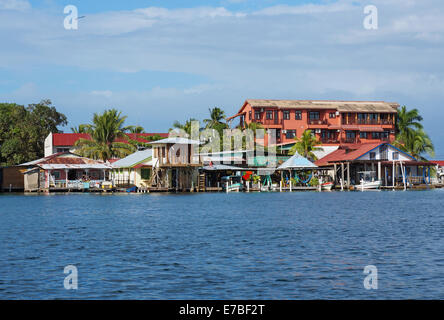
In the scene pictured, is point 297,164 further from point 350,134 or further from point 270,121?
point 350,134

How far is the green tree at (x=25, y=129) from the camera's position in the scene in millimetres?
85438

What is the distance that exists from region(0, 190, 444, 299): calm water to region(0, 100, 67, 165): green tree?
53.4 m

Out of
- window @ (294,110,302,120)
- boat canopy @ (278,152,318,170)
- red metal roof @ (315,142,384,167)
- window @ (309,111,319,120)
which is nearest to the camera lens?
boat canopy @ (278,152,318,170)

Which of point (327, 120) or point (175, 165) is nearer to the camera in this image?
point (175, 165)

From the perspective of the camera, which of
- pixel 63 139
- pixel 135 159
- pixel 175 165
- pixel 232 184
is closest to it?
pixel 175 165

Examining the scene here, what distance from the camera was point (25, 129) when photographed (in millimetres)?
92125

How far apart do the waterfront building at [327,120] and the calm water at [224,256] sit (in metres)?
53.5

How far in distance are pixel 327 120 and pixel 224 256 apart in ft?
242

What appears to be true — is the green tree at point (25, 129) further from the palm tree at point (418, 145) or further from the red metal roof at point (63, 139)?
the palm tree at point (418, 145)

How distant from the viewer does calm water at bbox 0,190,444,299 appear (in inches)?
574

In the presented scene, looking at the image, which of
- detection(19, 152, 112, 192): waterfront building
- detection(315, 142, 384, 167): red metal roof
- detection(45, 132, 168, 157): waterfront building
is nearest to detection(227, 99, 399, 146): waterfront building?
detection(315, 142, 384, 167): red metal roof

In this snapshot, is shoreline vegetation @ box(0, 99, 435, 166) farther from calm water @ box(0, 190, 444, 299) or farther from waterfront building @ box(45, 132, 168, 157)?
calm water @ box(0, 190, 444, 299)
